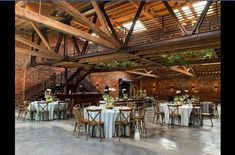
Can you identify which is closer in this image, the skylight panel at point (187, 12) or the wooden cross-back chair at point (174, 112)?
the wooden cross-back chair at point (174, 112)

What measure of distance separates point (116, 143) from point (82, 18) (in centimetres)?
361

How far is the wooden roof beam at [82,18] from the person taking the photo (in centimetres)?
496

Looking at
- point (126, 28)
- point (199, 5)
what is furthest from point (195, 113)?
point (126, 28)

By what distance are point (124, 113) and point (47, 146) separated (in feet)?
7.95

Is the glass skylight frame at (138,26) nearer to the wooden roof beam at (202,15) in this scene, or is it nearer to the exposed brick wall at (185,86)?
the wooden roof beam at (202,15)

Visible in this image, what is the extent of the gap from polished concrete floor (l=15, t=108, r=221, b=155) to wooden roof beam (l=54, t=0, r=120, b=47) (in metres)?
3.37

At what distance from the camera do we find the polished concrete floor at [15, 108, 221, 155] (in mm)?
4676

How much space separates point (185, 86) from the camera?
768 inches

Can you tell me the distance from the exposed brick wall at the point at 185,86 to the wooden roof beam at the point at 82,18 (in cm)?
1343

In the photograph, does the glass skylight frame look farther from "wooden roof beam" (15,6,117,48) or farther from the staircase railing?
the staircase railing

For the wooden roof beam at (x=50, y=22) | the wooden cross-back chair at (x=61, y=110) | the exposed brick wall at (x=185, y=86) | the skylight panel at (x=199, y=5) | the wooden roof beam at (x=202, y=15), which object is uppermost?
the skylight panel at (x=199, y=5)

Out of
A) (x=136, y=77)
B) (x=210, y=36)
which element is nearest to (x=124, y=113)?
(x=210, y=36)

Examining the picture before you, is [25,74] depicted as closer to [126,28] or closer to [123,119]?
[126,28]

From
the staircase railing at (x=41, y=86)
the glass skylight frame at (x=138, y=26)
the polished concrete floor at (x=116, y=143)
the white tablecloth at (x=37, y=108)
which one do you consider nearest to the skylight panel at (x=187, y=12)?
the glass skylight frame at (x=138, y=26)
